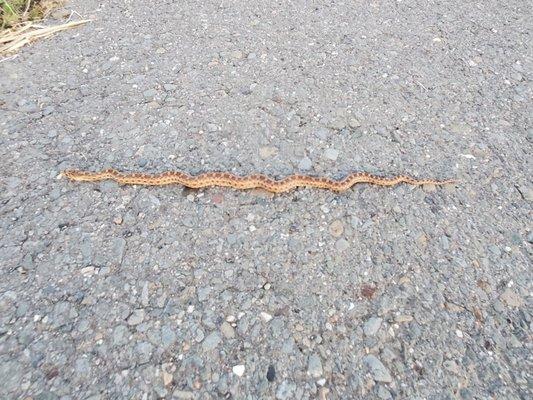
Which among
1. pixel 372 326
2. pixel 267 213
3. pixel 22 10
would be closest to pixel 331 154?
pixel 267 213

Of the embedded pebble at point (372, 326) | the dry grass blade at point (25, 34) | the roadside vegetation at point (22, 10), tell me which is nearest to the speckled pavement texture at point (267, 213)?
the embedded pebble at point (372, 326)

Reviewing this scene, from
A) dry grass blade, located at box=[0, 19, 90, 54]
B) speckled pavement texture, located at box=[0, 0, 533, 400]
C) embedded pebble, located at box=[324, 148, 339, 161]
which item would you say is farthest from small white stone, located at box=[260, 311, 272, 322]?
dry grass blade, located at box=[0, 19, 90, 54]

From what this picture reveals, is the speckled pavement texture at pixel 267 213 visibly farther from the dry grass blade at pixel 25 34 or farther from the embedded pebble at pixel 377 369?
the dry grass blade at pixel 25 34

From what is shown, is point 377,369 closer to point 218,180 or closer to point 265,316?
point 265,316

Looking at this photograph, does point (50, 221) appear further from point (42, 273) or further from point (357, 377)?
point (357, 377)

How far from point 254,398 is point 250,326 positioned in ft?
1.48

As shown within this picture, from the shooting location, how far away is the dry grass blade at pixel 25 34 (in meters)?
4.99

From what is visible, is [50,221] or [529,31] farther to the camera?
[529,31]

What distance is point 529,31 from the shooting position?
5438 mm

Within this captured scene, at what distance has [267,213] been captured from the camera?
11.6 feet

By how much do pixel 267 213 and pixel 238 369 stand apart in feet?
4.19

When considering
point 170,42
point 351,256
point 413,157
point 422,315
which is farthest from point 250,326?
point 170,42

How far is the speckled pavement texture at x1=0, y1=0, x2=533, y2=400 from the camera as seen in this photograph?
106 inches

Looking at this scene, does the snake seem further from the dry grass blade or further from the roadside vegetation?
the roadside vegetation
